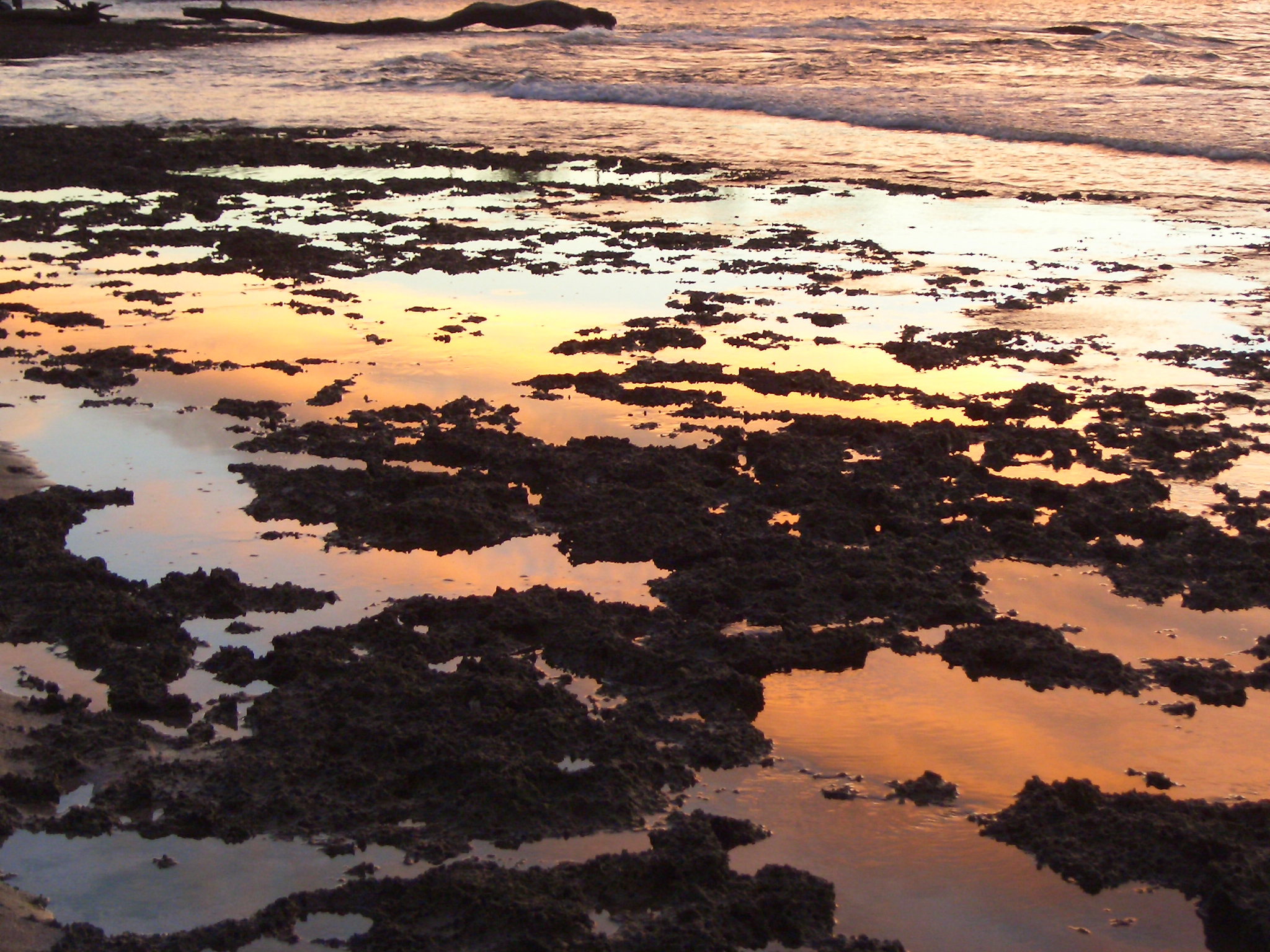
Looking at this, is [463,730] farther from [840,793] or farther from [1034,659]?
[1034,659]

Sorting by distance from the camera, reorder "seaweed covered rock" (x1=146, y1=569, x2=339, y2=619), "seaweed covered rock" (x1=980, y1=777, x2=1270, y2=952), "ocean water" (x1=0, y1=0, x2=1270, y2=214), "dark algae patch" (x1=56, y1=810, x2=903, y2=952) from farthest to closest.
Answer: "ocean water" (x1=0, y1=0, x2=1270, y2=214), "seaweed covered rock" (x1=146, y1=569, x2=339, y2=619), "seaweed covered rock" (x1=980, y1=777, x2=1270, y2=952), "dark algae patch" (x1=56, y1=810, x2=903, y2=952)

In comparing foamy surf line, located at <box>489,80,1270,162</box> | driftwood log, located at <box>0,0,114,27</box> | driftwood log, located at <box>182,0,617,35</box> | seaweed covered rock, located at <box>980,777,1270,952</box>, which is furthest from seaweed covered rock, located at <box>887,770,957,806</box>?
driftwood log, located at <box>0,0,114,27</box>

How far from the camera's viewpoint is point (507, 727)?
355 centimetres

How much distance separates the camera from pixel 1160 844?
3.12 meters

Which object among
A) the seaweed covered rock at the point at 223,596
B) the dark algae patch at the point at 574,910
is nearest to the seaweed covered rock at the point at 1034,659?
the dark algae patch at the point at 574,910

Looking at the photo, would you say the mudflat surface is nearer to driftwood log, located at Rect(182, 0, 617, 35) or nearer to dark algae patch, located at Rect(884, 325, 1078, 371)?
dark algae patch, located at Rect(884, 325, 1078, 371)

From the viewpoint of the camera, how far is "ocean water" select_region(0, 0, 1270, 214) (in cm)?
1505

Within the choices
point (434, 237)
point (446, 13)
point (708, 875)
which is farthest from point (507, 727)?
point (446, 13)

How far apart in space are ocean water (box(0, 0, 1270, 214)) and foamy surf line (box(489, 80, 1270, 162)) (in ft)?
0.17

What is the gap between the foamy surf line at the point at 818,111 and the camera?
15336mm

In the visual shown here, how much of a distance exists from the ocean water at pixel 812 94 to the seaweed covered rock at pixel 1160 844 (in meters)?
10.2

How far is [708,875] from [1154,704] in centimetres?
171

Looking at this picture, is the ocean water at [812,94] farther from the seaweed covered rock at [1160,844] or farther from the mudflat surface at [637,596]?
the seaweed covered rock at [1160,844]

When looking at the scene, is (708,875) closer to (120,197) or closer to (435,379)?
(435,379)
